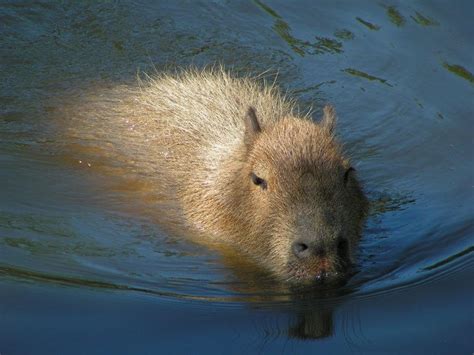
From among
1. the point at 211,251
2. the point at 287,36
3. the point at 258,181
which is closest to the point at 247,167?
the point at 258,181

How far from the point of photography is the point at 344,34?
34.1ft

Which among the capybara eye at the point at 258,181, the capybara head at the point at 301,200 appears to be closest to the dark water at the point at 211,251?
the capybara head at the point at 301,200

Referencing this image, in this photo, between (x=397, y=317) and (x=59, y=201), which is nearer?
(x=397, y=317)

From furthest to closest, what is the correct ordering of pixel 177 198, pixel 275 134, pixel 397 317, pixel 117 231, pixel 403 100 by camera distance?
pixel 403 100 < pixel 177 198 < pixel 117 231 < pixel 275 134 < pixel 397 317

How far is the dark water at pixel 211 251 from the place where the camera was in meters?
5.21

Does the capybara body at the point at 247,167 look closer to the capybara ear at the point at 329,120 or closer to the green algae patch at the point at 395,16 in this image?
the capybara ear at the point at 329,120

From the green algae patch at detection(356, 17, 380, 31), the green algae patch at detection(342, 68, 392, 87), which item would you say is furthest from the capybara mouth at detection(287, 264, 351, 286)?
the green algae patch at detection(356, 17, 380, 31)

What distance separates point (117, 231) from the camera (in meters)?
6.93

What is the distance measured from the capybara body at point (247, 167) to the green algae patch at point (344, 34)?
1.47 m

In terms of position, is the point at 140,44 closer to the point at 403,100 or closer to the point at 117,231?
the point at 403,100

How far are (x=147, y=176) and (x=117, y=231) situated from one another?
94 centimetres

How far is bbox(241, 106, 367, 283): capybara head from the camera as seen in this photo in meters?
5.54

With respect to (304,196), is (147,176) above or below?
below

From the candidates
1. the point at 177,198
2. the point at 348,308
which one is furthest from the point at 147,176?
the point at 348,308
